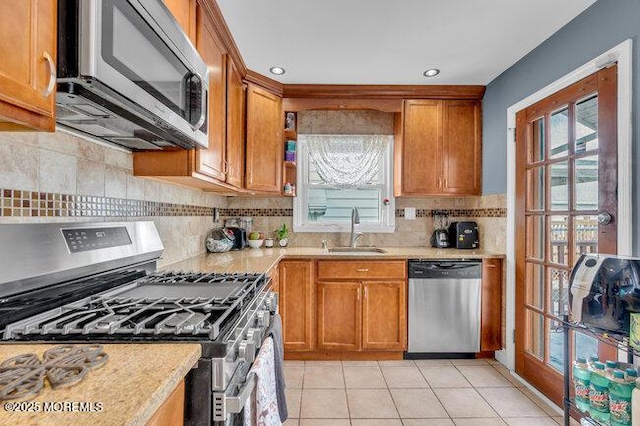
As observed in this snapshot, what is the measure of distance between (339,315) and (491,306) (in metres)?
1.25

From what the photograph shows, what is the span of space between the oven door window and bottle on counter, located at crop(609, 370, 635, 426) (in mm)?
2048

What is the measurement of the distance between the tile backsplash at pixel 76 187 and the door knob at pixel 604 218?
7.81 ft

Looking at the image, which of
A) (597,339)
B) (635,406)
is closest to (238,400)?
(635,406)

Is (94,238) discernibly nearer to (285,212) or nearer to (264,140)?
(264,140)

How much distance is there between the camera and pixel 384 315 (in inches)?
112

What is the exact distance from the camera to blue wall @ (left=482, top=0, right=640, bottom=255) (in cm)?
165

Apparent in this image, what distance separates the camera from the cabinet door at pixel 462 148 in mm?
3162

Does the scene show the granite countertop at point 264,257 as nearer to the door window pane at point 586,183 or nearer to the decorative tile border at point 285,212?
the decorative tile border at point 285,212

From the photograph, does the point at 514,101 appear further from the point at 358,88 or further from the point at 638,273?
the point at 638,273

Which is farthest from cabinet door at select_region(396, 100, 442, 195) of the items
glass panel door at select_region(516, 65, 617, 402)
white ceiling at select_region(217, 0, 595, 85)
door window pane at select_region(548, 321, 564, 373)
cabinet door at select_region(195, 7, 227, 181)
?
cabinet door at select_region(195, 7, 227, 181)

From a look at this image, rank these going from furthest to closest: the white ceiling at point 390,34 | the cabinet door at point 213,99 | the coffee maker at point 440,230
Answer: the coffee maker at point 440,230 < the white ceiling at point 390,34 < the cabinet door at point 213,99

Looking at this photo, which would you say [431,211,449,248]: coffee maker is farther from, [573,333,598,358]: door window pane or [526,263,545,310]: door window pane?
[573,333,598,358]: door window pane

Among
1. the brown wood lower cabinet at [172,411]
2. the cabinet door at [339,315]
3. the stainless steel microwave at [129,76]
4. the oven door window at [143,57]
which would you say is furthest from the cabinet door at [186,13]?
the cabinet door at [339,315]

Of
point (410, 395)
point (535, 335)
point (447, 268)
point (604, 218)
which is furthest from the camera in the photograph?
point (447, 268)
